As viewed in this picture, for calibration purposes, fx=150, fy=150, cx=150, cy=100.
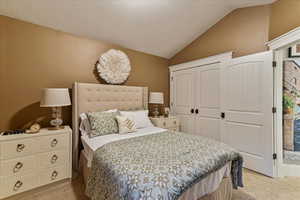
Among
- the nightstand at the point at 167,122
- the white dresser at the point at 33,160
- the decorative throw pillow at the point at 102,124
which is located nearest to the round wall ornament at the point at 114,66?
the decorative throw pillow at the point at 102,124

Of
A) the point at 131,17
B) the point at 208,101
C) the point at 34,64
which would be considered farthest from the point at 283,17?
the point at 34,64

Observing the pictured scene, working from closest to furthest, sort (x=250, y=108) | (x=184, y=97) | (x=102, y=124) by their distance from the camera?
(x=102, y=124) → (x=250, y=108) → (x=184, y=97)

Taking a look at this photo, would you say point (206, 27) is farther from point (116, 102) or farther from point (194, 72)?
point (116, 102)

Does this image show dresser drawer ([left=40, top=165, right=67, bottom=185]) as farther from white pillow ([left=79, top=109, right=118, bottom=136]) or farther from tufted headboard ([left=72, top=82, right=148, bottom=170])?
white pillow ([left=79, top=109, right=118, bottom=136])

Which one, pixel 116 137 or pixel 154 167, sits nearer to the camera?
pixel 154 167

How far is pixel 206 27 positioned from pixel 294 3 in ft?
4.75

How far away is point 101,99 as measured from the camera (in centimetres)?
278

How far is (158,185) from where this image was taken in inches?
39.5

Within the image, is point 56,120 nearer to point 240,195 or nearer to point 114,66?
point 114,66

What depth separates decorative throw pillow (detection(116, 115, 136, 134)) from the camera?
2.30 meters

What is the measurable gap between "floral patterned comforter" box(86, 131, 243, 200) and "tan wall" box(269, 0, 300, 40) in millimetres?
2065

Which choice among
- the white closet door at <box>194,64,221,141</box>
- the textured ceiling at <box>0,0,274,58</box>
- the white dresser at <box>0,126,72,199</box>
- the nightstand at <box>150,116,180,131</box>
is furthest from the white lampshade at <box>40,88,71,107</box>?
the white closet door at <box>194,64,221,141</box>

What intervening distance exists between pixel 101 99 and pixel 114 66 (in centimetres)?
→ 73

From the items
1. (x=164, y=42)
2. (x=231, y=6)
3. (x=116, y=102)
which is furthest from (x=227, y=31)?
(x=116, y=102)
